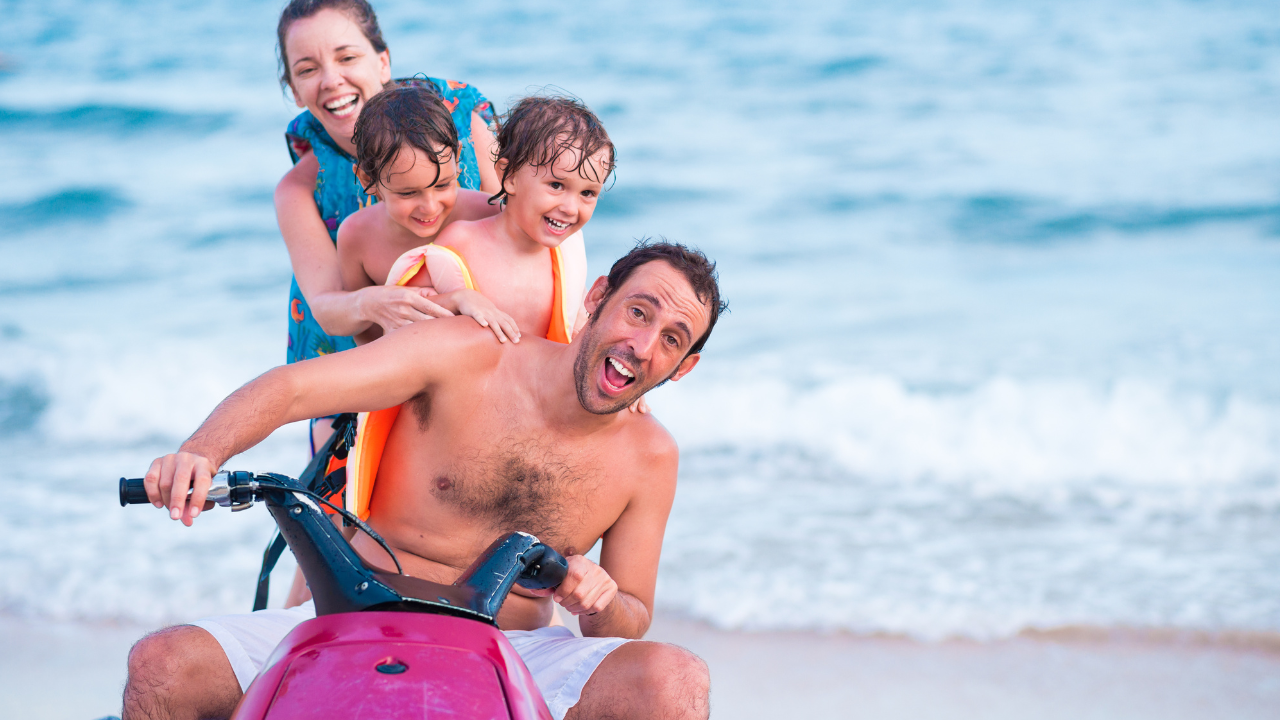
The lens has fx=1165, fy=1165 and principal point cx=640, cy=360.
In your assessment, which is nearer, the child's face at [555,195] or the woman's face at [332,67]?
the child's face at [555,195]

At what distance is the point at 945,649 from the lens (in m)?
4.30

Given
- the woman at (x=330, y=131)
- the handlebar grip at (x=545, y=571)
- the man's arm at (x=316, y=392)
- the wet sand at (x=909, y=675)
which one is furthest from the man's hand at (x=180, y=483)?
the wet sand at (x=909, y=675)

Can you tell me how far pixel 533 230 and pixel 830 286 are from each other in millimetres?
7441

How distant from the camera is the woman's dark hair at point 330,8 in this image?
125 inches

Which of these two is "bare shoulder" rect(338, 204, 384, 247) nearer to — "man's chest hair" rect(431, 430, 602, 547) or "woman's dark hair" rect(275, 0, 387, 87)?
"woman's dark hair" rect(275, 0, 387, 87)

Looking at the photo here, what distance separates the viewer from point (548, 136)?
9.04ft

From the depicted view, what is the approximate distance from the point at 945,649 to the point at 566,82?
12.7 metres

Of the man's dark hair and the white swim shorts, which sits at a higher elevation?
the man's dark hair

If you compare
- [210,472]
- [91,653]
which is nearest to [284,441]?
[91,653]

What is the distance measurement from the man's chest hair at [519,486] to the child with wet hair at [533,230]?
40 centimetres

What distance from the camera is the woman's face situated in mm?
3123

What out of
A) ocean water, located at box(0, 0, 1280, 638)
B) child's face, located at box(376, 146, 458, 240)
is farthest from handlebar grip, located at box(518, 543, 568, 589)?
ocean water, located at box(0, 0, 1280, 638)

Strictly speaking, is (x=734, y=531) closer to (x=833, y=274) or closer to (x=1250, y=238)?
(x=833, y=274)

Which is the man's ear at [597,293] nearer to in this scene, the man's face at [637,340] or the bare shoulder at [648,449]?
the man's face at [637,340]
